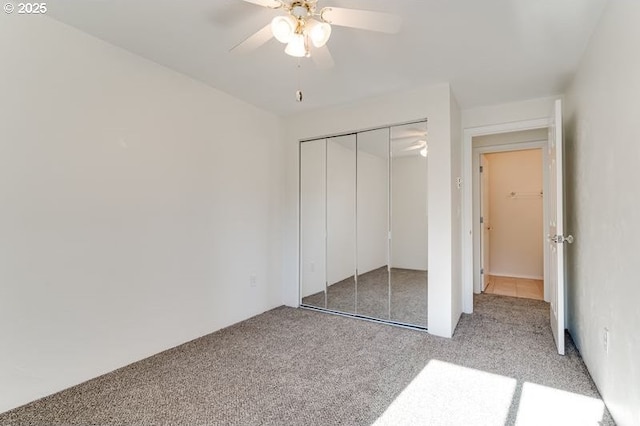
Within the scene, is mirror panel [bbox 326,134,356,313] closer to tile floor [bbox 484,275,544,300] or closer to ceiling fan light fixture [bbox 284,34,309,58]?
ceiling fan light fixture [bbox 284,34,309,58]

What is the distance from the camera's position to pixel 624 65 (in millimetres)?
1562

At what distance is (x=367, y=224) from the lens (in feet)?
11.5

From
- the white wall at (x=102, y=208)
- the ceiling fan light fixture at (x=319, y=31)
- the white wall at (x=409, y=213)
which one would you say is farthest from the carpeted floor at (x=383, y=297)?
the ceiling fan light fixture at (x=319, y=31)

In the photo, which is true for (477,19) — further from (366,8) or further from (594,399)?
(594,399)

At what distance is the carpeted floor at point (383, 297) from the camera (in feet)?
10.3

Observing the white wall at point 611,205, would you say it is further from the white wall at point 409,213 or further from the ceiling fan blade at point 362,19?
the white wall at point 409,213

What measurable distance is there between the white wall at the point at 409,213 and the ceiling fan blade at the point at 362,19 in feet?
5.15

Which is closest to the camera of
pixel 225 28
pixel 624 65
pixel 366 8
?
pixel 624 65

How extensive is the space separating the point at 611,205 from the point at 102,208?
316 cm

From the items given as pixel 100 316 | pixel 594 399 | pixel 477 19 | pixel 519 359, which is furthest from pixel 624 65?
pixel 100 316

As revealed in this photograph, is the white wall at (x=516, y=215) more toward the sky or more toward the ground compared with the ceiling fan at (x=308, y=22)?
more toward the ground

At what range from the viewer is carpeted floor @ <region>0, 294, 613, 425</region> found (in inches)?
68.6

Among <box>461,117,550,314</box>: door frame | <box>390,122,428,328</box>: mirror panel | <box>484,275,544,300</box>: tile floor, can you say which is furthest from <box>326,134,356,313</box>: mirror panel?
<box>484,275,544,300</box>: tile floor

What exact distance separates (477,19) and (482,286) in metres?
3.68
